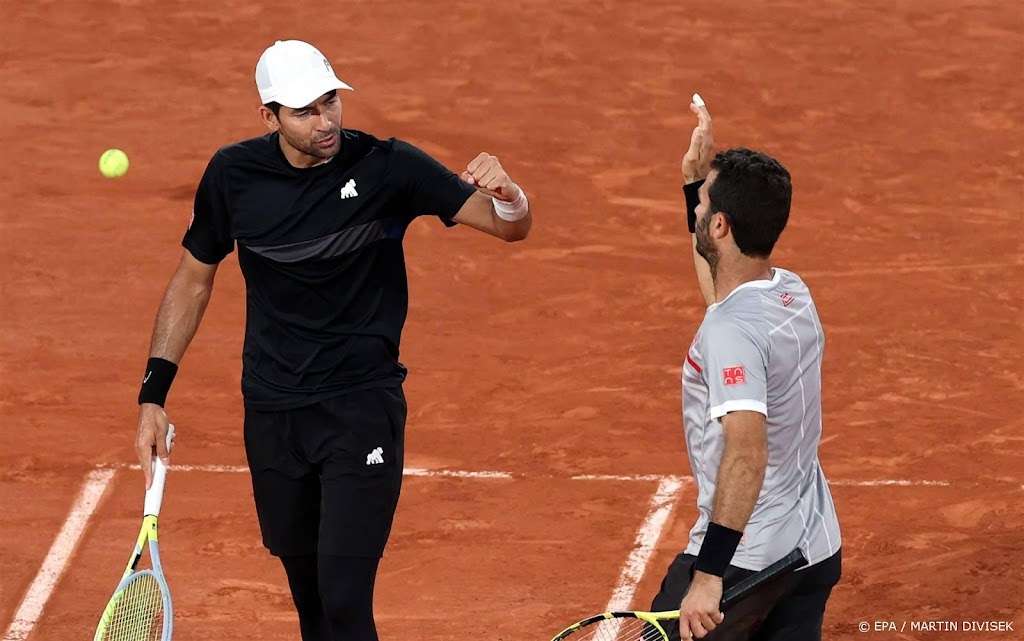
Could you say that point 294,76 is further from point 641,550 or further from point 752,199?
point 641,550

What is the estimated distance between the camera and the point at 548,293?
11.2 metres

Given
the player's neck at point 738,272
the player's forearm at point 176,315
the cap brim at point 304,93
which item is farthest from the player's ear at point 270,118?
the player's neck at point 738,272

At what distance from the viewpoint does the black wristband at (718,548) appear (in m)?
4.92

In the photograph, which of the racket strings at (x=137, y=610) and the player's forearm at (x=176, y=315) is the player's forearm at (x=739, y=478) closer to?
the racket strings at (x=137, y=610)

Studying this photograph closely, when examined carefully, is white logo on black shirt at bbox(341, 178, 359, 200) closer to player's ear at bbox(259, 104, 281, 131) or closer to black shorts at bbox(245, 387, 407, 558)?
player's ear at bbox(259, 104, 281, 131)

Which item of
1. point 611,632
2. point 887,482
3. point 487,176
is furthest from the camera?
point 887,482

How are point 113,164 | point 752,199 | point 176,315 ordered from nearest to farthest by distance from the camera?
point 752,199
point 176,315
point 113,164

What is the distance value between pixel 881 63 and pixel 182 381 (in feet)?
26.0

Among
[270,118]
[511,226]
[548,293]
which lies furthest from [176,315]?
[548,293]

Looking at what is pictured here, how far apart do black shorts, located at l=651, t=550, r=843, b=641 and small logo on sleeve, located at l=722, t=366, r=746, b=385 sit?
0.66 m

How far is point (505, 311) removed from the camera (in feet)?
35.9

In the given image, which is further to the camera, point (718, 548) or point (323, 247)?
point (323, 247)

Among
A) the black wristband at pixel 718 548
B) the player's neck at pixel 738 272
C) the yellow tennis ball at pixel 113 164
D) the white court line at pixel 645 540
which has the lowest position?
the white court line at pixel 645 540

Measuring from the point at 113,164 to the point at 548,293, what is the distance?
3.71 meters
